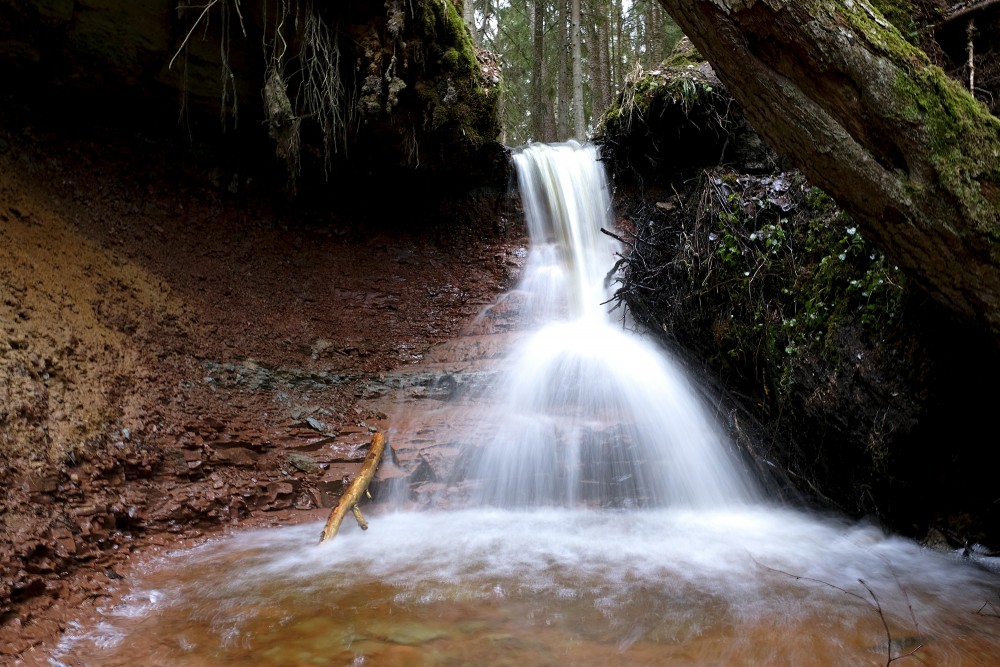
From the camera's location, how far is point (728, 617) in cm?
278

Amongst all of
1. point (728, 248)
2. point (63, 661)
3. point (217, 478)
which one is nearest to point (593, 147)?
point (728, 248)

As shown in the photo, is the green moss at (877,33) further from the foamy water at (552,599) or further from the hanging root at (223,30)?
the hanging root at (223,30)

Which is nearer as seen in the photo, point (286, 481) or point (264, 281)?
point (286, 481)

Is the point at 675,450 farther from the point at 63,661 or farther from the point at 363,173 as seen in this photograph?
the point at 363,173

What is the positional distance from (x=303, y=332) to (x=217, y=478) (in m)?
2.10

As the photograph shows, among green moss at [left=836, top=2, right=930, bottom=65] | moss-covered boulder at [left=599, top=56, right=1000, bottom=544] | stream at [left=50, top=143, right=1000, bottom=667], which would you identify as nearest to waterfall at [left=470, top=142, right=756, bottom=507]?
stream at [left=50, top=143, right=1000, bottom=667]

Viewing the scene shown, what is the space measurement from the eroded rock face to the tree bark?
3808mm

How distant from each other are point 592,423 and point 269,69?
462 cm

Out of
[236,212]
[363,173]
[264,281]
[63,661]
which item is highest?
[363,173]

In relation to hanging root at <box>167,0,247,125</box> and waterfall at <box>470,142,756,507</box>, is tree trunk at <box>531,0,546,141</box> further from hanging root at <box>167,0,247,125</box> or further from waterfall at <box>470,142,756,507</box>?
hanging root at <box>167,0,247,125</box>

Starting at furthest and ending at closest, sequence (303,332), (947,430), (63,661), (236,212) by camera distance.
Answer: (236,212)
(303,332)
(947,430)
(63,661)

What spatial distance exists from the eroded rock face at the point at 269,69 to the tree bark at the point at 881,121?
3.81m

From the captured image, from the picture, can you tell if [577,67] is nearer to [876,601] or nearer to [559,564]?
[559,564]

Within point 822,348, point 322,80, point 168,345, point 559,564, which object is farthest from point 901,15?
point 168,345
